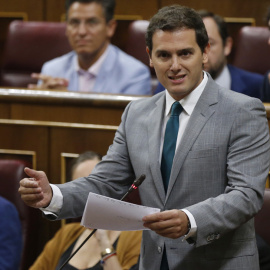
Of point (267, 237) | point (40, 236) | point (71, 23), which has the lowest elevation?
point (40, 236)

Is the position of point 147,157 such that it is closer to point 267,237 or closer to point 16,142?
point 267,237

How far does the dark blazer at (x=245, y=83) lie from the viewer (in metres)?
1.46

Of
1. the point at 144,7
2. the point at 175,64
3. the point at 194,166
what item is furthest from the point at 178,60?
the point at 144,7

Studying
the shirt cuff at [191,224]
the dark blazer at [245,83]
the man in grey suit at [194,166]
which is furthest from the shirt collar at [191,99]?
the dark blazer at [245,83]

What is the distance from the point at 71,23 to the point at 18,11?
1.59ft

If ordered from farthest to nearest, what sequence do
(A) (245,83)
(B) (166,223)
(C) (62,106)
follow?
(A) (245,83) → (C) (62,106) → (B) (166,223)

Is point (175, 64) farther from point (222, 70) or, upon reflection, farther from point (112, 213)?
point (222, 70)

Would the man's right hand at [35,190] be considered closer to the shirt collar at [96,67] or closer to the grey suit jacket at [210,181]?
the grey suit jacket at [210,181]

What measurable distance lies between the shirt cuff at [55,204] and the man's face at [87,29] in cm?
89

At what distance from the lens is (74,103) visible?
1.31 meters

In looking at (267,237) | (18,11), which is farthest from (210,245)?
(18,11)

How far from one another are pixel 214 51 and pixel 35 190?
87 cm

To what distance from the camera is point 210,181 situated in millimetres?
756

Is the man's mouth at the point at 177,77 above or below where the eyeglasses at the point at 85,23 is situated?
below
